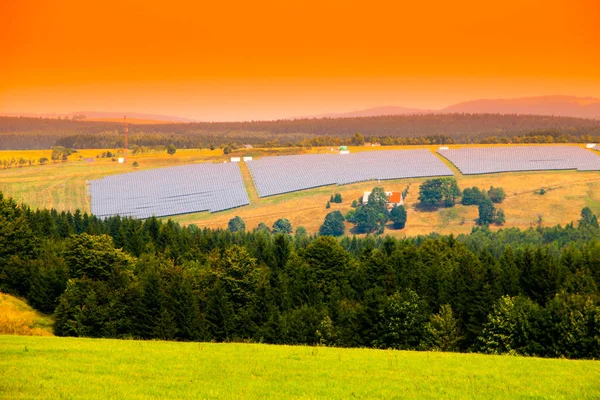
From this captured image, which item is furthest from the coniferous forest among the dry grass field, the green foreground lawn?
the green foreground lawn

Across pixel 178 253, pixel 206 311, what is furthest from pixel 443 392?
pixel 178 253

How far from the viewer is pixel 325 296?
276 feet

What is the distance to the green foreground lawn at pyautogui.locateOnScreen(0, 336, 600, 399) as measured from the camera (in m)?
29.9

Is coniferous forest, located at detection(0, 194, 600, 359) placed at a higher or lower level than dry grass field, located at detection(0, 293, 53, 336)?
higher

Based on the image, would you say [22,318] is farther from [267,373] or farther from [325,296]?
[267,373]

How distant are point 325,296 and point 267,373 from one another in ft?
165

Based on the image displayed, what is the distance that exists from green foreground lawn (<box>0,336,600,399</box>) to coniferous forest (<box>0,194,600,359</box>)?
16.8 meters

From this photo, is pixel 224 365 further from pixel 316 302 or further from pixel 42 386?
pixel 316 302

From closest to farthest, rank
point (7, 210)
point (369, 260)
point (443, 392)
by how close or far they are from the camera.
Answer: point (443, 392) < point (369, 260) < point (7, 210)

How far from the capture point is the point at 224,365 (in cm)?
3588

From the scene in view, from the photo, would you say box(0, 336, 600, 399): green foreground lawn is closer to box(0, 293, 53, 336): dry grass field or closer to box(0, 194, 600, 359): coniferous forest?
box(0, 194, 600, 359): coniferous forest

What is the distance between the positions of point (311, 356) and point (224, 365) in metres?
5.97

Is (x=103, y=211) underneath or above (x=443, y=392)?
underneath

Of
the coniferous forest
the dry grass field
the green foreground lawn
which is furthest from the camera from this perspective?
the dry grass field
